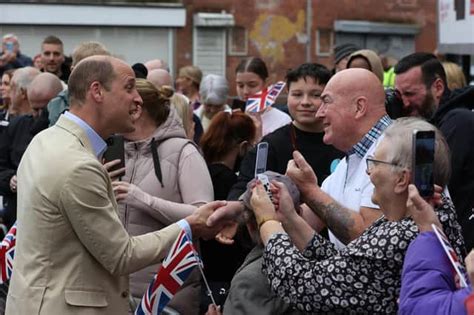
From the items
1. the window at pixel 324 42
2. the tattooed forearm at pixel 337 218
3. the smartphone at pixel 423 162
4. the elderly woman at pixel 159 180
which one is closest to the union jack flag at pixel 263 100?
the elderly woman at pixel 159 180

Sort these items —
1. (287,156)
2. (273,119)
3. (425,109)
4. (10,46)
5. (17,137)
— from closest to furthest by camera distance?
(287,156) → (425,109) → (17,137) → (273,119) → (10,46)

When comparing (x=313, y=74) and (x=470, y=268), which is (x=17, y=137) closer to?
(x=313, y=74)

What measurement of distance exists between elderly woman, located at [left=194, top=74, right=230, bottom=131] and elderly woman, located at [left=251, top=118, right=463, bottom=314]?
691 centimetres

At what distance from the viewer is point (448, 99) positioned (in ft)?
21.6

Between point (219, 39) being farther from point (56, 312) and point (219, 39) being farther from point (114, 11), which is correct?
point (56, 312)

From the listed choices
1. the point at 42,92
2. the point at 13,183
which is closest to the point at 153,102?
the point at 13,183

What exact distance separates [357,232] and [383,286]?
783 mm

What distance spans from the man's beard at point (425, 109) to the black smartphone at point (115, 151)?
6.13 ft

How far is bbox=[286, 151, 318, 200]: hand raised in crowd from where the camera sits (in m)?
4.92

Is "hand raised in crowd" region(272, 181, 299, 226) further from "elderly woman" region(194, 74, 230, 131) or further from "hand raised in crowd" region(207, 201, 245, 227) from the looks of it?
"elderly woman" region(194, 74, 230, 131)

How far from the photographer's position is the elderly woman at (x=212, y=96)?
11.2 m

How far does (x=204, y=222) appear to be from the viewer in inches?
199

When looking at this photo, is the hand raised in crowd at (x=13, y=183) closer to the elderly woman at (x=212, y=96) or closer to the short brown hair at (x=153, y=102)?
the short brown hair at (x=153, y=102)

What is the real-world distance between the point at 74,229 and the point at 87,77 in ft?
2.27
